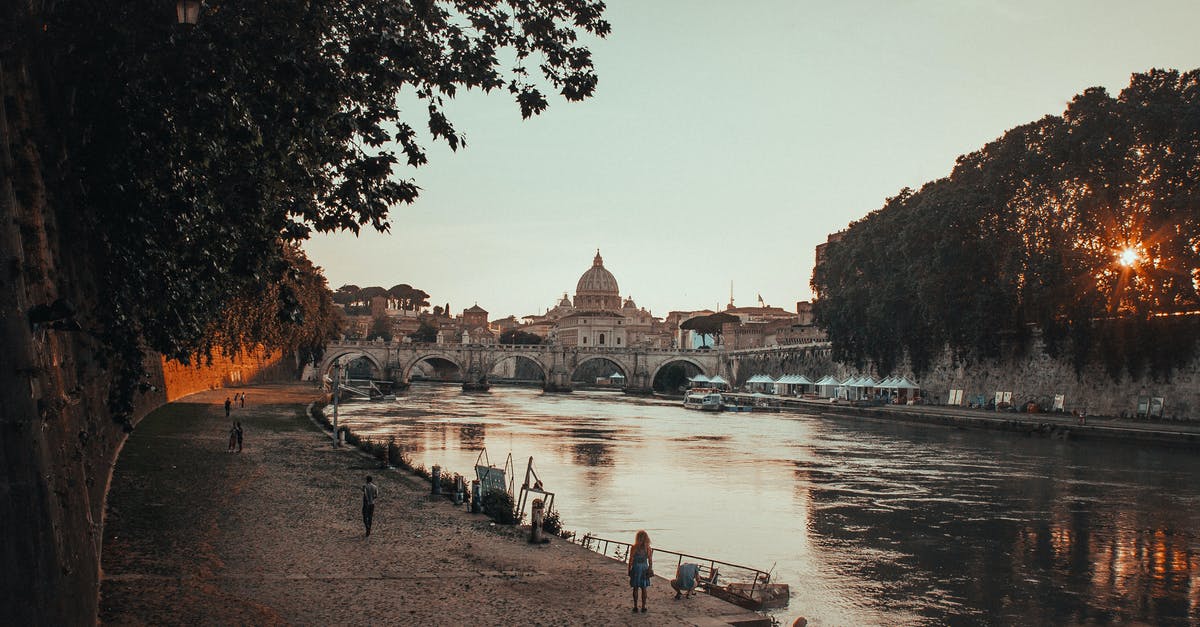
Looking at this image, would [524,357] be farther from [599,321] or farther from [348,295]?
[348,295]

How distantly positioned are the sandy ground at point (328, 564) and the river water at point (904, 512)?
2945 mm

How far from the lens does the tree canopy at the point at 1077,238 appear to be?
36.5m

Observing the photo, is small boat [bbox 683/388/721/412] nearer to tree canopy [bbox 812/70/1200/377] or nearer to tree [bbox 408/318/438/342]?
tree canopy [bbox 812/70/1200/377]

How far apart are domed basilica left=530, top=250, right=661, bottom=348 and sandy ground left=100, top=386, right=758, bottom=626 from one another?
366 ft

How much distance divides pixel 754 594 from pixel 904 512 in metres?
9.36

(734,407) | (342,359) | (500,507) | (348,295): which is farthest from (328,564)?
(348,295)

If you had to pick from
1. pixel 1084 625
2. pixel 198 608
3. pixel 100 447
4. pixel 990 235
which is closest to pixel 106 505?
pixel 100 447

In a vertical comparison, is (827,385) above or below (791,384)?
above

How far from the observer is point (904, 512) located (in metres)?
21.6

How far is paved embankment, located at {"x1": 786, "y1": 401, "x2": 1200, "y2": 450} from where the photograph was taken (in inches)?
1345

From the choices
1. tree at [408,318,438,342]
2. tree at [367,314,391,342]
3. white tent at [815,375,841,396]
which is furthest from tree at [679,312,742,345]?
white tent at [815,375,841,396]

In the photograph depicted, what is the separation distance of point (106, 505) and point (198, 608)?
6365mm

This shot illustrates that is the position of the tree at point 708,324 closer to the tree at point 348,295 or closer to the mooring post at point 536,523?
the tree at point 348,295

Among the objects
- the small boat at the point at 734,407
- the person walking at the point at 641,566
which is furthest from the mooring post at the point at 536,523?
the small boat at the point at 734,407
